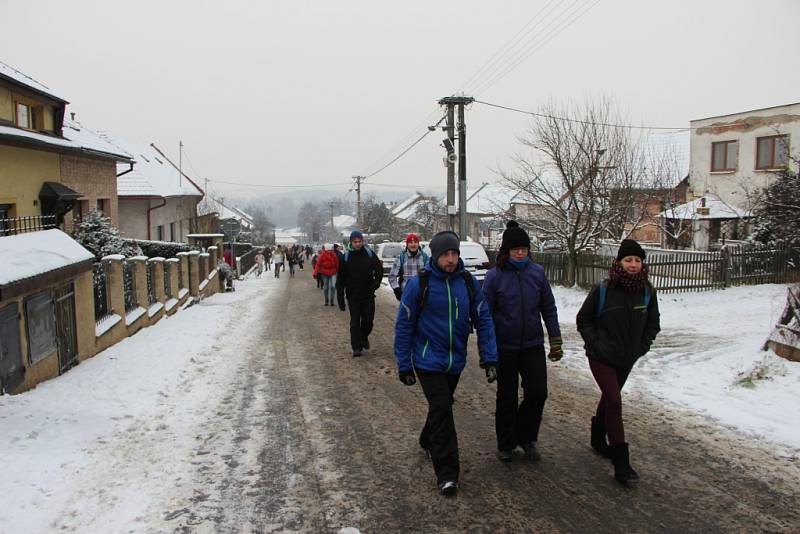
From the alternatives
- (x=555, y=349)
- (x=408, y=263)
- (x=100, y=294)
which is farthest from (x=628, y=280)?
(x=100, y=294)

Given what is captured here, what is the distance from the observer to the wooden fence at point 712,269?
16.2 m

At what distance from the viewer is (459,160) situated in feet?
81.5

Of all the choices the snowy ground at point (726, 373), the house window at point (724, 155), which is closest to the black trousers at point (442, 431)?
the snowy ground at point (726, 373)

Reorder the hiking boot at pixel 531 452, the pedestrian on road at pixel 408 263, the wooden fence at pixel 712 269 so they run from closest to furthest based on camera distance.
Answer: the hiking boot at pixel 531 452 < the pedestrian on road at pixel 408 263 < the wooden fence at pixel 712 269

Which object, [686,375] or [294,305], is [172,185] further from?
[686,375]

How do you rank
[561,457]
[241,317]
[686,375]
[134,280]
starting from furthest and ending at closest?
[241,317] → [134,280] → [686,375] → [561,457]

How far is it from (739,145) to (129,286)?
24.8m

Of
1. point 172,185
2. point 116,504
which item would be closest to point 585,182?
point 116,504

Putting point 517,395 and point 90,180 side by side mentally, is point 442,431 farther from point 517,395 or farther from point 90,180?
point 90,180

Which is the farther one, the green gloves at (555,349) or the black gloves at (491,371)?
the green gloves at (555,349)

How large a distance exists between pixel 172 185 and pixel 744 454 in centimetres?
3299

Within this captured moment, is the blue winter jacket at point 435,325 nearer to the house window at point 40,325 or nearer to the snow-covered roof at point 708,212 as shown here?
the house window at point 40,325

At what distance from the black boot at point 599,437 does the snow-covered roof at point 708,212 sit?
23094mm

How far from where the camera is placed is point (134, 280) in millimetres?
12453
